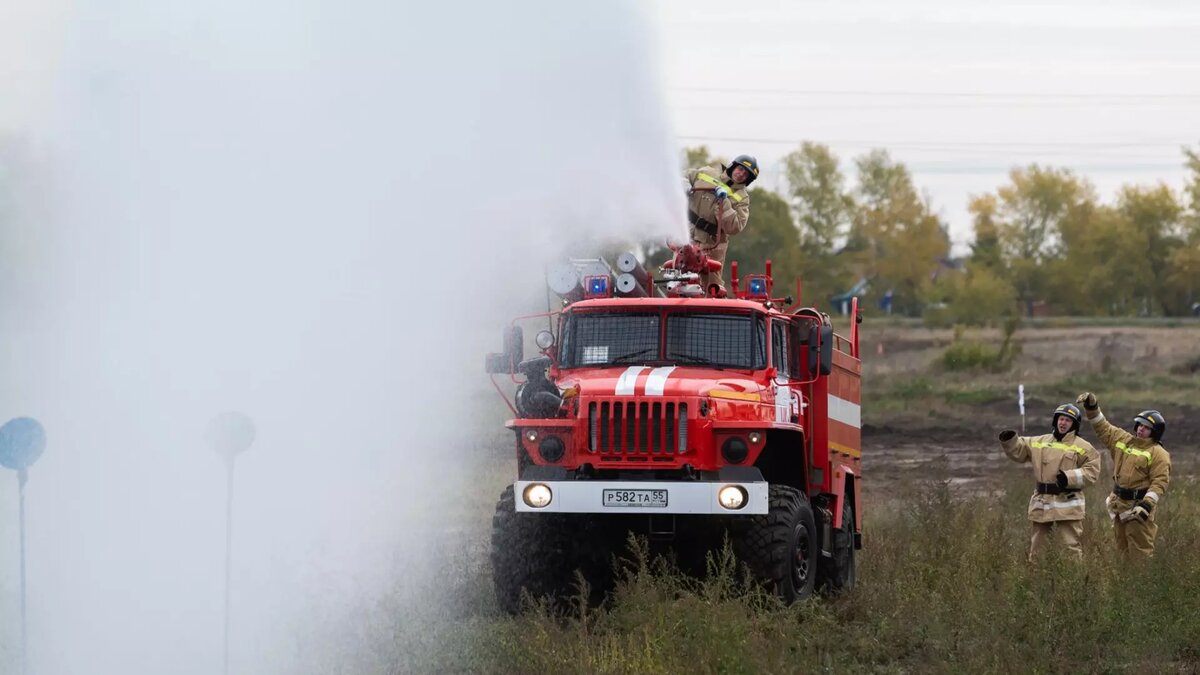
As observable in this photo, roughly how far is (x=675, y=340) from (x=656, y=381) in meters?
0.89

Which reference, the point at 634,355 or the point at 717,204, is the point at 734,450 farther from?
the point at 717,204

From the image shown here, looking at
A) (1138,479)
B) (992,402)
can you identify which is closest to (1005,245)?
(992,402)

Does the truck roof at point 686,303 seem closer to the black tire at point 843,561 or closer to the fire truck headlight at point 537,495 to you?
the fire truck headlight at point 537,495

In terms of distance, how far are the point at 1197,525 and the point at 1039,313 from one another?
99.8m

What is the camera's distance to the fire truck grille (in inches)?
568

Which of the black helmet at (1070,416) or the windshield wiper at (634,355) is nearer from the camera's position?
the windshield wiper at (634,355)

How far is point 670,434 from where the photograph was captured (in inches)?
568

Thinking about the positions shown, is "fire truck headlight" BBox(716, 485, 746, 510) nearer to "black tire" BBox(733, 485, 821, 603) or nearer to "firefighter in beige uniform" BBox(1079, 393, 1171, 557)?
"black tire" BBox(733, 485, 821, 603)

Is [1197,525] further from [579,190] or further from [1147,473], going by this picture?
[579,190]

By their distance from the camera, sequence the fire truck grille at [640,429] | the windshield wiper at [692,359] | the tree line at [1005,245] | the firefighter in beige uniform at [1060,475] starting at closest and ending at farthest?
1. the fire truck grille at [640,429]
2. the windshield wiper at [692,359]
3. the firefighter in beige uniform at [1060,475]
4. the tree line at [1005,245]

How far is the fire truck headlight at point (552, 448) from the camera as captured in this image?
14.6 metres

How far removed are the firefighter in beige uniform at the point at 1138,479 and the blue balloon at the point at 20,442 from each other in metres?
9.44

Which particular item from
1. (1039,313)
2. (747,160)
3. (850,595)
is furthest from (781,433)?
(1039,313)

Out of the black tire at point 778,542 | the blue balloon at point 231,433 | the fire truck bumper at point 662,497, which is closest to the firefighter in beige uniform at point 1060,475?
the black tire at point 778,542
